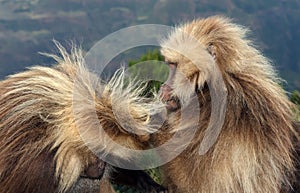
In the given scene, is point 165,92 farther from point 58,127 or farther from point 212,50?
point 58,127

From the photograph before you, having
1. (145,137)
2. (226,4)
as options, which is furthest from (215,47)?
(226,4)

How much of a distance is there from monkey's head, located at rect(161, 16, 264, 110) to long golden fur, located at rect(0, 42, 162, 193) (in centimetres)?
26

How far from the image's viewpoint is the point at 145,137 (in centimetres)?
304

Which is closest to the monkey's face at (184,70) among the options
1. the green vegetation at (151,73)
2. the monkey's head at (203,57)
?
the monkey's head at (203,57)

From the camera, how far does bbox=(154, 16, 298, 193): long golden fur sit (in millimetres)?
2992

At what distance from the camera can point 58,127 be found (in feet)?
9.75

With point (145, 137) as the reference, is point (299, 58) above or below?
below

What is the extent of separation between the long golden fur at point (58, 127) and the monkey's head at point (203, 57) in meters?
0.26

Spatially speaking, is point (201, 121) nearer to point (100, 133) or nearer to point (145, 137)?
point (145, 137)

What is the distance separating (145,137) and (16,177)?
31.2 inches

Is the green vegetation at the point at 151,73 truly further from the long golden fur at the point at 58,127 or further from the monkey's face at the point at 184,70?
the long golden fur at the point at 58,127

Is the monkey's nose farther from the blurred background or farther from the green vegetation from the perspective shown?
the blurred background

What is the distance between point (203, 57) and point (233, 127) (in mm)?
483

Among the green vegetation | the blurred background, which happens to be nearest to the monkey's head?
the green vegetation
